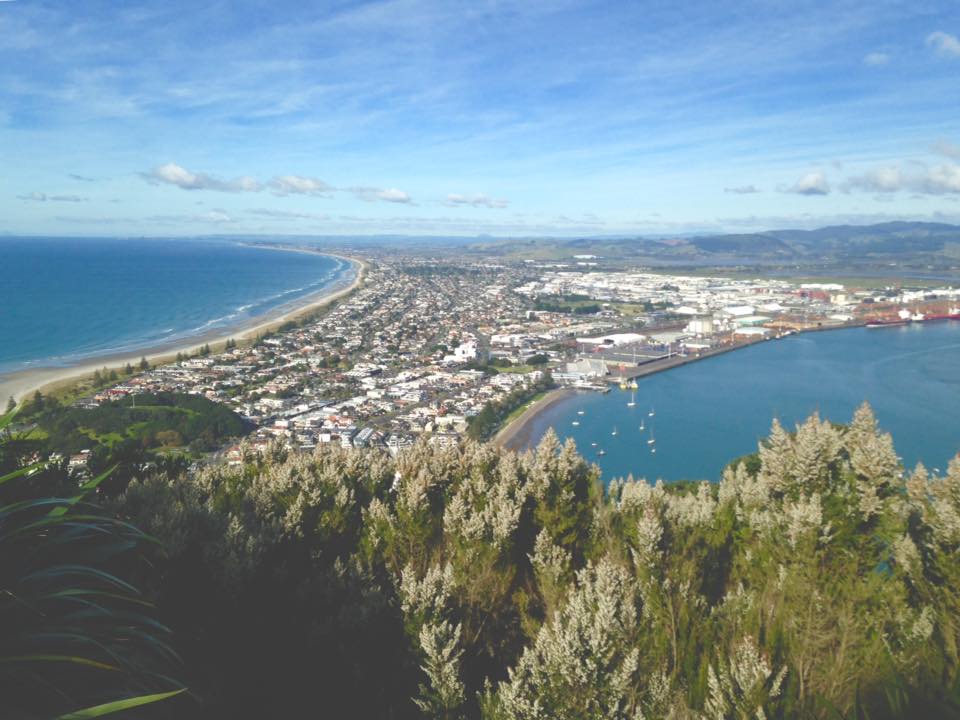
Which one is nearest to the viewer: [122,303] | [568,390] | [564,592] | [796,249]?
[564,592]

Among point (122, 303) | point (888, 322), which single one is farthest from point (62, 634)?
point (888, 322)

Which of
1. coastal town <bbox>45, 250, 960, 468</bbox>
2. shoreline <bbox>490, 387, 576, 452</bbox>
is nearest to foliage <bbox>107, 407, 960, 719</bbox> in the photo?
coastal town <bbox>45, 250, 960, 468</bbox>

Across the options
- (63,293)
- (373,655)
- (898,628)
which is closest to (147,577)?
(373,655)

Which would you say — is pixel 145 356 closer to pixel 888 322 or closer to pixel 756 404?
pixel 756 404

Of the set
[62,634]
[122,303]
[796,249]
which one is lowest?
[122,303]

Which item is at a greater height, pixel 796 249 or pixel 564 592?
pixel 796 249

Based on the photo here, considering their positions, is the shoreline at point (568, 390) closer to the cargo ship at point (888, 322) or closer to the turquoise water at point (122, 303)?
the cargo ship at point (888, 322)
